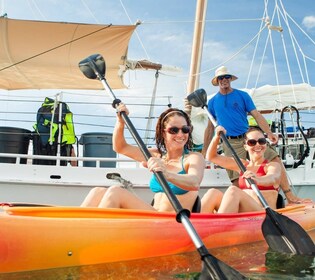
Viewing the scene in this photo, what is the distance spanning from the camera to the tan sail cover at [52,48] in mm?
7680

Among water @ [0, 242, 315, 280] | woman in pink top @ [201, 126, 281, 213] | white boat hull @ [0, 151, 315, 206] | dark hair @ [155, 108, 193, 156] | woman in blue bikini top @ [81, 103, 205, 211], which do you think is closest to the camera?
water @ [0, 242, 315, 280]

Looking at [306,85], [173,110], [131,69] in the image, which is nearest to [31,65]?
[131,69]

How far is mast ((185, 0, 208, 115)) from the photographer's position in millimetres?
7852

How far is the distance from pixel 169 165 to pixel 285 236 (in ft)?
4.05

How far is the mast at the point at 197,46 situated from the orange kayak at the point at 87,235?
4.79 m

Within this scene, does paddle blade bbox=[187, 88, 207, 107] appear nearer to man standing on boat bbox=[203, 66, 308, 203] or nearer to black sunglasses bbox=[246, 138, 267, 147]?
man standing on boat bbox=[203, 66, 308, 203]

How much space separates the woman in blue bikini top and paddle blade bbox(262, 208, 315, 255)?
778mm

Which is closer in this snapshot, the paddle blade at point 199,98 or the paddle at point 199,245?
the paddle at point 199,245

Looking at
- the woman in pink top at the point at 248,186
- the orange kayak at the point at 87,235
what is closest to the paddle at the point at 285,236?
the woman in pink top at the point at 248,186

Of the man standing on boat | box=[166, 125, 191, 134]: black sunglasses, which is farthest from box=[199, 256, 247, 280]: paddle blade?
the man standing on boat

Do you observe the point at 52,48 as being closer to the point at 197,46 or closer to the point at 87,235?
the point at 197,46

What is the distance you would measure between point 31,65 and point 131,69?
2.34 m

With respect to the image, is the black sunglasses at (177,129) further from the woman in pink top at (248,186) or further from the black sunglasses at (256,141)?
the black sunglasses at (256,141)

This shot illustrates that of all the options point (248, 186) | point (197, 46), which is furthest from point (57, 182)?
point (197, 46)
